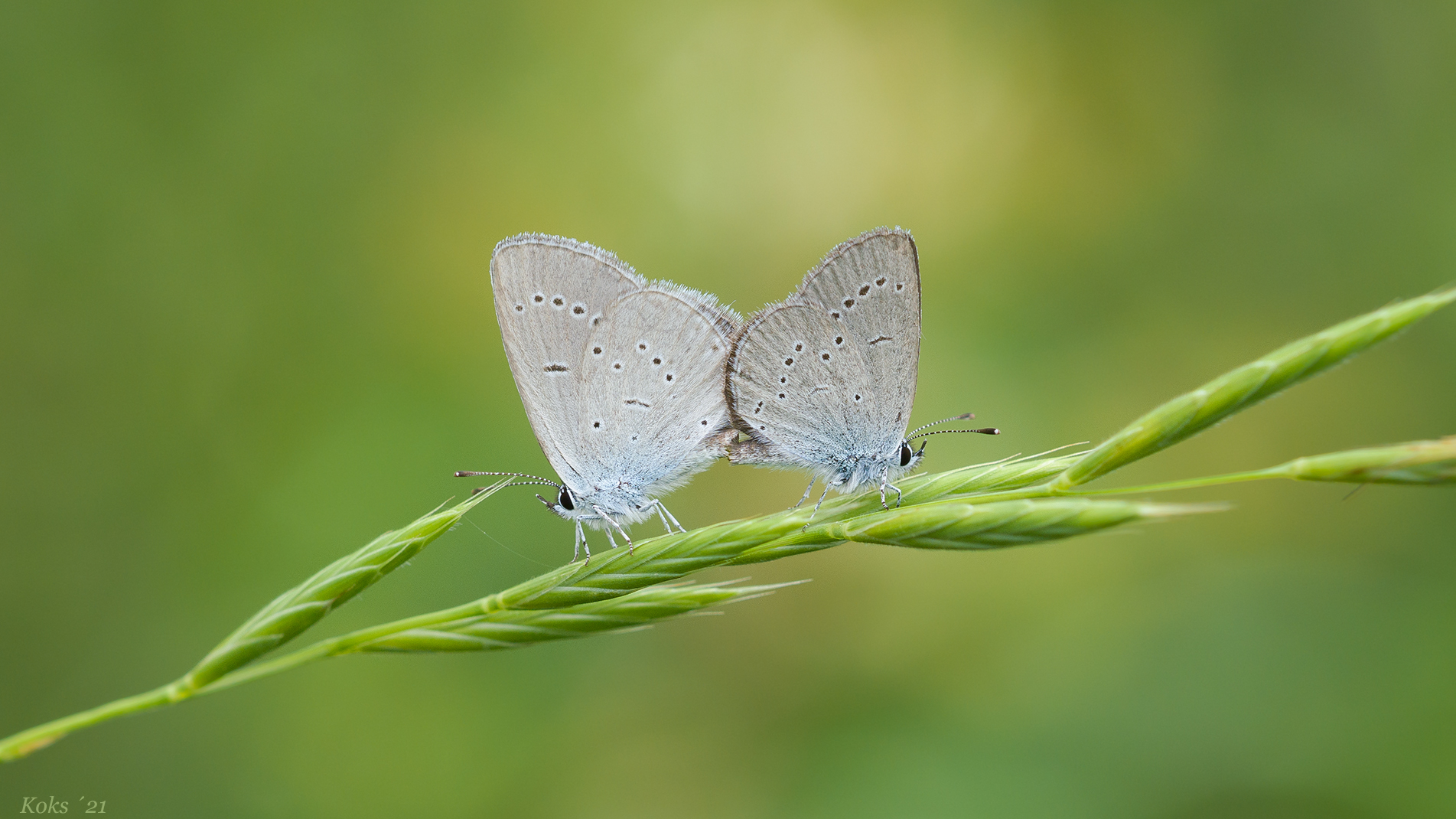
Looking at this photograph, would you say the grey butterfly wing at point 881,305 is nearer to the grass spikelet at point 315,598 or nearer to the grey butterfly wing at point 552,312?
the grey butterfly wing at point 552,312

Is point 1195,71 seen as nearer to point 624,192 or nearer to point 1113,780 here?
point 624,192

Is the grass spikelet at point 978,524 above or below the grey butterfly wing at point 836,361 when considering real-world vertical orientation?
below

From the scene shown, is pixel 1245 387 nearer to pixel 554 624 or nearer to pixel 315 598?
pixel 554 624

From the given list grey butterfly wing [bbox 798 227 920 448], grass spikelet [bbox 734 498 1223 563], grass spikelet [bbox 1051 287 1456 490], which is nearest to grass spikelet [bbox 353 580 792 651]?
grass spikelet [bbox 734 498 1223 563]

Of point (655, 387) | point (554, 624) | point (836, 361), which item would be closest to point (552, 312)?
point (655, 387)

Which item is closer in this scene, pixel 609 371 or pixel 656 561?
pixel 656 561

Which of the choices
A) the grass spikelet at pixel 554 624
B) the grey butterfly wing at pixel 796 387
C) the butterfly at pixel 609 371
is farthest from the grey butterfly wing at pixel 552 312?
the grass spikelet at pixel 554 624

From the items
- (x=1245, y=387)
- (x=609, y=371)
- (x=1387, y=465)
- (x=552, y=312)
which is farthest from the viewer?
(x=609, y=371)
